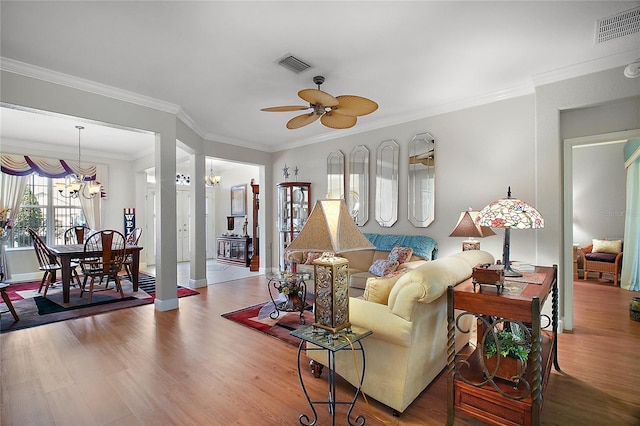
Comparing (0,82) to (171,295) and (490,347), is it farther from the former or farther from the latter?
(490,347)

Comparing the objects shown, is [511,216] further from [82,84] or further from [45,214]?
[45,214]

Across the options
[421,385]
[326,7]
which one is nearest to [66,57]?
[326,7]

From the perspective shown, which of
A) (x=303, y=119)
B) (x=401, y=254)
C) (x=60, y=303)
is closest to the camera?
(x=303, y=119)

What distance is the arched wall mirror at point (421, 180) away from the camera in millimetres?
4543

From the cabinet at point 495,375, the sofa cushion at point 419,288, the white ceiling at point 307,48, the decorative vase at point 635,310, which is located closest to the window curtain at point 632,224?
the decorative vase at point 635,310

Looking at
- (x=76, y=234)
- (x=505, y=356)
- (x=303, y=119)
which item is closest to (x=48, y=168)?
(x=76, y=234)

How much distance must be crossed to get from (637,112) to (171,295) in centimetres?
584

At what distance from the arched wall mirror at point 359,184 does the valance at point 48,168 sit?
5.81 meters

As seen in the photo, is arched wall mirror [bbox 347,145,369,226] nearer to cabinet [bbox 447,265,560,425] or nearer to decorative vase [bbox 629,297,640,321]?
cabinet [bbox 447,265,560,425]

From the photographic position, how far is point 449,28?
2588 mm

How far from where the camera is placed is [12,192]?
6055mm

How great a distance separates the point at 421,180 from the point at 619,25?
253 centimetres

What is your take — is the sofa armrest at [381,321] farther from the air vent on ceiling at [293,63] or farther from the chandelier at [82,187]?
the chandelier at [82,187]

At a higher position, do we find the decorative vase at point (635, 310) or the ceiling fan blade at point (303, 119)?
the ceiling fan blade at point (303, 119)
